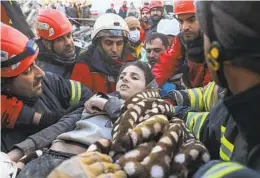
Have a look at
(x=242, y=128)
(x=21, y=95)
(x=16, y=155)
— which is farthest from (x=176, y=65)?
(x=242, y=128)

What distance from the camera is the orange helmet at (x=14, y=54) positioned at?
234cm

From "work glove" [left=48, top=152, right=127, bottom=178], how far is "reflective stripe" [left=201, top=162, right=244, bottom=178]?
1.33 ft

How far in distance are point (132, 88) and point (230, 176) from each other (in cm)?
157

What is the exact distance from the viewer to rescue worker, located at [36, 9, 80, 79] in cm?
367

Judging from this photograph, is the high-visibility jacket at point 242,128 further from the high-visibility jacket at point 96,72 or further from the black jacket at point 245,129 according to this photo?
the high-visibility jacket at point 96,72

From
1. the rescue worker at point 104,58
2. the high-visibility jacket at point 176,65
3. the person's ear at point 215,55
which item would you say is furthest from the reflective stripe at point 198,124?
the rescue worker at point 104,58

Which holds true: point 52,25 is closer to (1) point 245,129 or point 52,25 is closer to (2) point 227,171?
(1) point 245,129

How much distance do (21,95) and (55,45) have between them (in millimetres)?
1525

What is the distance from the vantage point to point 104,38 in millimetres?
3613

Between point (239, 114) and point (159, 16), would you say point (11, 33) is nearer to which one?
point (239, 114)

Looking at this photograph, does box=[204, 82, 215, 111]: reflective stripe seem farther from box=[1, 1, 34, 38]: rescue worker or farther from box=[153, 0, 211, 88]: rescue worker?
box=[1, 1, 34, 38]: rescue worker

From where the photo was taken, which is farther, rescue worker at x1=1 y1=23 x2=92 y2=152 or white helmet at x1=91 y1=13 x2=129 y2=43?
white helmet at x1=91 y1=13 x2=129 y2=43

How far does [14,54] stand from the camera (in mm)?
2357

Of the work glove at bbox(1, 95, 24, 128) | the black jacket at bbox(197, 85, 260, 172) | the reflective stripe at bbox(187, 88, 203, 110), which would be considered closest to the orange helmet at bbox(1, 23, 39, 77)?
the work glove at bbox(1, 95, 24, 128)
